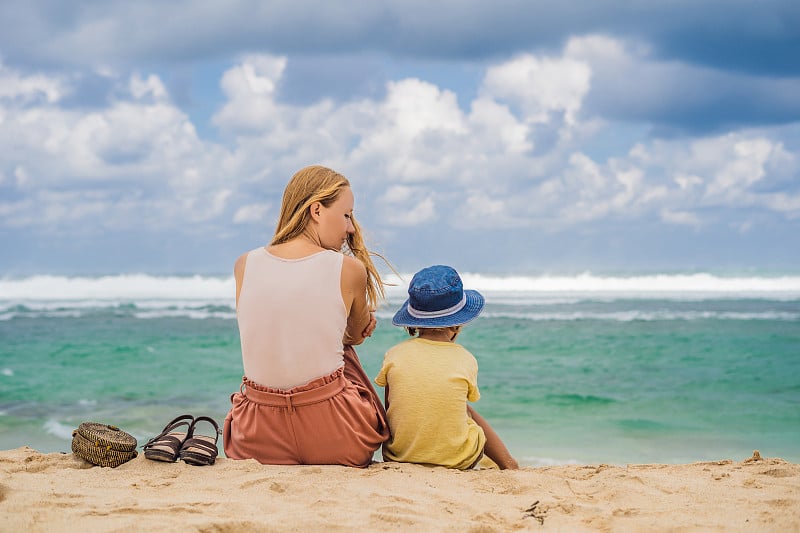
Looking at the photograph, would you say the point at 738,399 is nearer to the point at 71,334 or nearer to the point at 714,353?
the point at 714,353

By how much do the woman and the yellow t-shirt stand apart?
129mm

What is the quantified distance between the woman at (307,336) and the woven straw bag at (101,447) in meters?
0.51

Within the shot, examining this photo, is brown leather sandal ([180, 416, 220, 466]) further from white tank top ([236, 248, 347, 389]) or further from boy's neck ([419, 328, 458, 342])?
boy's neck ([419, 328, 458, 342])

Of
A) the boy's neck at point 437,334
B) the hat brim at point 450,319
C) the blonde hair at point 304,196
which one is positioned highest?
the blonde hair at point 304,196

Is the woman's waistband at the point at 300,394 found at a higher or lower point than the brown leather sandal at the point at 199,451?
higher

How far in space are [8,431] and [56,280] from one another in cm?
3378

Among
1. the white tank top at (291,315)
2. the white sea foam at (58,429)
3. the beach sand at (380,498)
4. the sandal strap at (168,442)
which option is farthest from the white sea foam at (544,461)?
the white sea foam at (58,429)

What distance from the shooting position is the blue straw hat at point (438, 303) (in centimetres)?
355

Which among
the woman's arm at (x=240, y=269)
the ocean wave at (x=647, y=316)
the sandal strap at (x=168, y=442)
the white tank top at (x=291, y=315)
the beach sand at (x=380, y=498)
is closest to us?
the beach sand at (x=380, y=498)

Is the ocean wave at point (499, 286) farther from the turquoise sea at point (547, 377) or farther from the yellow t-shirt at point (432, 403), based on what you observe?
the yellow t-shirt at point (432, 403)

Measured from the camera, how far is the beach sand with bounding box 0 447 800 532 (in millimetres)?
2561

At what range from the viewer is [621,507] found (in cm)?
288

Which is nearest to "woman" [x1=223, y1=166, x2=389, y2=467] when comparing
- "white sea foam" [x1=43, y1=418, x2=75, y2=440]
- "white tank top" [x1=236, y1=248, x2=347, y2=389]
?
"white tank top" [x1=236, y1=248, x2=347, y2=389]

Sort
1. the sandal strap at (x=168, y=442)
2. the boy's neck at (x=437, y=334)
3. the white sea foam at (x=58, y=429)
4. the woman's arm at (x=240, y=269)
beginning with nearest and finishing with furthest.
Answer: the woman's arm at (x=240, y=269) → the sandal strap at (x=168, y=442) → the boy's neck at (x=437, y=334) → the white sea foam at (x=58, y=429)
